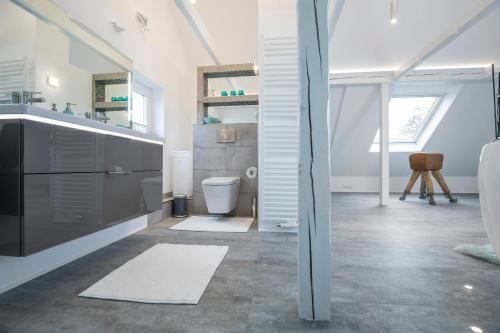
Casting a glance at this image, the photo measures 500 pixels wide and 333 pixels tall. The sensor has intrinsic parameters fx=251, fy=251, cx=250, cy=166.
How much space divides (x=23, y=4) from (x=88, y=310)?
1.74 meters

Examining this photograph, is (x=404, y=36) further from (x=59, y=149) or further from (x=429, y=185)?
(x=59, y=149)

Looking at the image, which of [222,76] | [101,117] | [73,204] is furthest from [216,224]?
[222,76]

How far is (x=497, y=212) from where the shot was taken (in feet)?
4.44

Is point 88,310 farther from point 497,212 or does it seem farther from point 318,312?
point 497,212

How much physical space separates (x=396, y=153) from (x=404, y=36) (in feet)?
9.32

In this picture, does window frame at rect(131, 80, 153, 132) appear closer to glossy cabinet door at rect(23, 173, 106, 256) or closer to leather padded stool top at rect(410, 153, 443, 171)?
glossy cabinet door at rect(23, 173, 106, 256)

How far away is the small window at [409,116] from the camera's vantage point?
5292 millimetres

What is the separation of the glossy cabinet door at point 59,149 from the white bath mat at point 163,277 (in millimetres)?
647

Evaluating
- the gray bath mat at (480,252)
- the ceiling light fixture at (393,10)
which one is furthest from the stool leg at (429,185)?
the ceiling light fixture at (393,10)

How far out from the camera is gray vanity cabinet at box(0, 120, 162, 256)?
1.05 m

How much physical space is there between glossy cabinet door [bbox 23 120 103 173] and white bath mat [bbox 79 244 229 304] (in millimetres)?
647

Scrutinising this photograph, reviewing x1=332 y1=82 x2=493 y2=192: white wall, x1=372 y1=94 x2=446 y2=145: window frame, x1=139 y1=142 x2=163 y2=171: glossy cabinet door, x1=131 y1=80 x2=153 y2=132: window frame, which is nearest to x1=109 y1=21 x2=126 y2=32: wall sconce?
x1=131 y1=80 x2=153 y2=132: window frame

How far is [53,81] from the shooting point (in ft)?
5.53

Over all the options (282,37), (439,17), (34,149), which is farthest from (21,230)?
(439,17)
